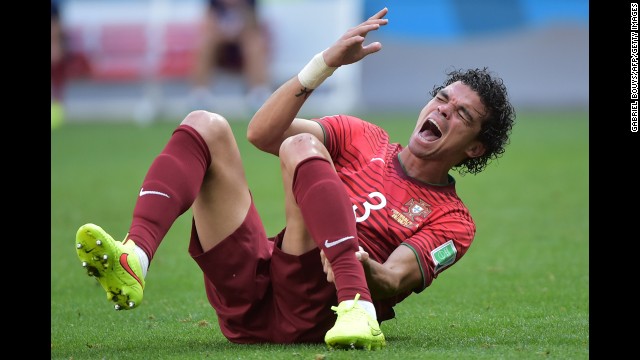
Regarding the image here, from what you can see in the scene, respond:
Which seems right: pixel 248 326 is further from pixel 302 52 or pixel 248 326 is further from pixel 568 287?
pixel 302 52

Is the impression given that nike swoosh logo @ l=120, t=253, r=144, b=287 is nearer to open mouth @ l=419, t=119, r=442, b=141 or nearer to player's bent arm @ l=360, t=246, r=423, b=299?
player's bent arm @ l=360, t=246, r=423, b=299

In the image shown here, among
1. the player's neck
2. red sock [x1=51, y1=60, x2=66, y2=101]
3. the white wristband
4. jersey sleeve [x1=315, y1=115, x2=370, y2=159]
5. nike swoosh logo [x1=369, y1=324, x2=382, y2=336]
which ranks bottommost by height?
red sock [x1=51, y1=60, x2=66, y2=101]

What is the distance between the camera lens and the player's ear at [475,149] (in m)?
4.57

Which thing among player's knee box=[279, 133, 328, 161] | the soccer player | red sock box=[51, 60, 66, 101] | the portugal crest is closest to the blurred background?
red sock box=[51, 60, 66, 101]

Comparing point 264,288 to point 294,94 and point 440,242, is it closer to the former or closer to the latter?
point 440,242

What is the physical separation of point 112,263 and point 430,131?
1.52m

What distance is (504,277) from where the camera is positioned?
6.17m

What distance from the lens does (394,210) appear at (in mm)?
4285

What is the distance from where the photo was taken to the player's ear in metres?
4.57

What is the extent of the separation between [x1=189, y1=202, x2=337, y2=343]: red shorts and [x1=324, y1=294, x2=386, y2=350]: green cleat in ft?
0.82

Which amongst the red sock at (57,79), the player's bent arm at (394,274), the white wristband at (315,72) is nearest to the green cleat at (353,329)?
the player's bent arm at (394,274)

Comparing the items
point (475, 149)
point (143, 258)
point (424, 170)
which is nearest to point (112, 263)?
point (143, 258)

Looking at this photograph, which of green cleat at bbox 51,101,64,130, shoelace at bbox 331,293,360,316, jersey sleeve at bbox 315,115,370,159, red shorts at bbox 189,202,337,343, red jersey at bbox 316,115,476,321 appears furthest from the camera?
green cleat at bbox 51,101,64,130
